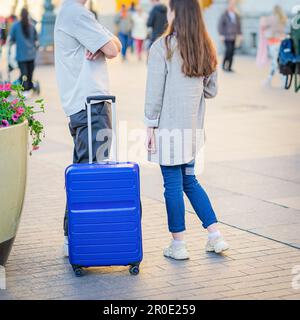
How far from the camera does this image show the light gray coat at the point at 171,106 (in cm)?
586

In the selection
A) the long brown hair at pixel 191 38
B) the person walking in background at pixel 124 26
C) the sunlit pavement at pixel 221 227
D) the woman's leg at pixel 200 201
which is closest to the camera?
the sunlit pavement at pixel 221 227

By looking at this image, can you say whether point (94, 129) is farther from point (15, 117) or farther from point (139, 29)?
point (139, 29)

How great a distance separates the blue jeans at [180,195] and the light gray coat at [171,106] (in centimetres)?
12

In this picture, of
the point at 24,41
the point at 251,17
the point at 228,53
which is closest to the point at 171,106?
the point at 24,41

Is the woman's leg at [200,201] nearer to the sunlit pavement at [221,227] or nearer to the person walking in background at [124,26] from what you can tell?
the sunlit pavement at [221,227]

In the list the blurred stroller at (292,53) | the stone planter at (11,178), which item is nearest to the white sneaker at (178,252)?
the stone planter at (11,178)

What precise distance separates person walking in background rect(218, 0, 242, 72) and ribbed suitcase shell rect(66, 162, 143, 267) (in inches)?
673

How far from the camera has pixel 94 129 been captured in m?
6.07

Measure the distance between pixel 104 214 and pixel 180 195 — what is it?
68 centimetres

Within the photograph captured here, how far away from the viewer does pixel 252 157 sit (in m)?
10.0

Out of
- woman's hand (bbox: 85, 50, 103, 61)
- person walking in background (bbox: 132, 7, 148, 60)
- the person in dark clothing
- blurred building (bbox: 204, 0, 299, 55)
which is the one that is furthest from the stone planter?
person walking in background (bbox: 132, 7, 148, 60)

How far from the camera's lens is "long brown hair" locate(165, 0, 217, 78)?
5828 millimetres

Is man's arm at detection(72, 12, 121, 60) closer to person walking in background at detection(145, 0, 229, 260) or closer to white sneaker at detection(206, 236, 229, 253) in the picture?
person walking in background at detection(145, 0, 229, 260)
